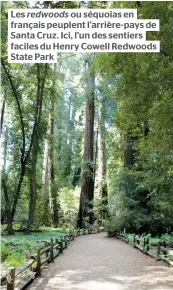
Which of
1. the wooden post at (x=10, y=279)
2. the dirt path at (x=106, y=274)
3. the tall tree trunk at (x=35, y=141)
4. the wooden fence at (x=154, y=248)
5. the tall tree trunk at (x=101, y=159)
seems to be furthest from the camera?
the tall tree trunk at (x=101, y=159)

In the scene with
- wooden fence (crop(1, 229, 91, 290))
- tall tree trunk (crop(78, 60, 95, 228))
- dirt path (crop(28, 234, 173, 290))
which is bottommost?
dirt path (crop(28, 234, 173, 290))

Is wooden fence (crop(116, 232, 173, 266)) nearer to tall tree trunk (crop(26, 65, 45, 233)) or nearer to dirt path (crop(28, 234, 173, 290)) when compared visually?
dirt path (crop(28, 234, 173, 290))

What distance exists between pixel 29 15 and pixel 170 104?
12.0 ft

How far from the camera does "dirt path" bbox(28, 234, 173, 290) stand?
8.05m

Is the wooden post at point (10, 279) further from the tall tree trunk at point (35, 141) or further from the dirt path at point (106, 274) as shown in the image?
the tall tree trunk at point (35, 141)

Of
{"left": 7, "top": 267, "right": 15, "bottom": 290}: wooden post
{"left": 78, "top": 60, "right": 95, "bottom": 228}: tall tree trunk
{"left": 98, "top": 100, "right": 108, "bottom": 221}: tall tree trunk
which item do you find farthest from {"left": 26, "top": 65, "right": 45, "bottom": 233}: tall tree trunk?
{"left": 7, "top": 267, "right": 15, "bottom": 290}: wooden post

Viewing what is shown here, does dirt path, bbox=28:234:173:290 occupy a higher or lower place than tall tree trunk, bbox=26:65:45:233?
lower

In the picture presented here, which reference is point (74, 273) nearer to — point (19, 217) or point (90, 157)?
point (19, 217)

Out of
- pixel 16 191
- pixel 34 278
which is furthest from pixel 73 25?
pixel 16 191

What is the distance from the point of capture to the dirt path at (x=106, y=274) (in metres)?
8.05

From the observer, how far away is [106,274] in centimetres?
944

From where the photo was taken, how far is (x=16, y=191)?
2042cm

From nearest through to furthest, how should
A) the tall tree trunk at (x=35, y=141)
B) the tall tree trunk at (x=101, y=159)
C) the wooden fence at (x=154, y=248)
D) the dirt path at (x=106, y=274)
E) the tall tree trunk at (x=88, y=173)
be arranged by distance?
the dirt path at (x=106, y=274) < the wooden fence at (x=154, y=248) < the tall tree trunk at (x=35, y=141) < the tall tree trunk at (x=88, y=173) < the tall tree trunk at (x=101, y=159)

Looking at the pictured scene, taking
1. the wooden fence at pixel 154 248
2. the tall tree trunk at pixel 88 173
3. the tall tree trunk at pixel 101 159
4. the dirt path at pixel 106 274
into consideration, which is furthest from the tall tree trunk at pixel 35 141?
the tall tree trunk at pixel 101 159
